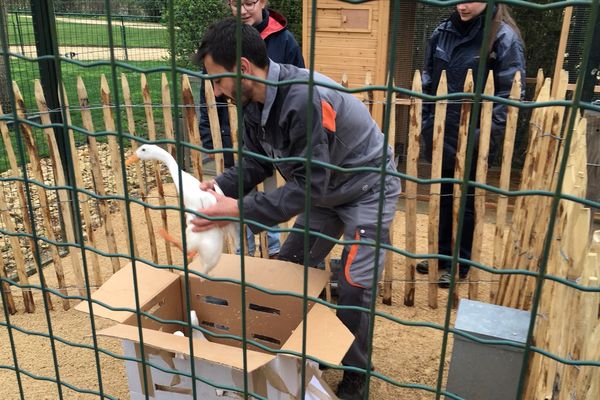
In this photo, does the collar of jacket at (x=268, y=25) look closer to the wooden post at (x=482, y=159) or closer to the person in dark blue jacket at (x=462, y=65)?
the person in dark blue jacket at (x=462, y=65)

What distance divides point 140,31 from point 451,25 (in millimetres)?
5855

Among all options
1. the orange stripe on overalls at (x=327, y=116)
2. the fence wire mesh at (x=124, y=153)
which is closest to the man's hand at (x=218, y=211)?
the fence wire mesh at (x=124, y=153)

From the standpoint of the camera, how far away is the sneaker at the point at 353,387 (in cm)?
269

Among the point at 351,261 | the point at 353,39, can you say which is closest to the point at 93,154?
the point at 351,261

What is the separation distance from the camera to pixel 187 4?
24.6 ft

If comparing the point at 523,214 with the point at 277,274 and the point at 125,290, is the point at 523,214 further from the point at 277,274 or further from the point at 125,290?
the point at 125,290

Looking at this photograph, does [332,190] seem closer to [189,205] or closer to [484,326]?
[189,205]

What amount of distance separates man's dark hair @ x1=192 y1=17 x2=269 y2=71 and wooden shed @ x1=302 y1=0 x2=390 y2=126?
338cm

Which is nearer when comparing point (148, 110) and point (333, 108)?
point (333, 108)

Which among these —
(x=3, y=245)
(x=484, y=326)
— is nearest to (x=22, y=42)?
(x=3, y=245)

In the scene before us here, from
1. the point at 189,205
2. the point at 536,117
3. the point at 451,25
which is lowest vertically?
the point at 189,205

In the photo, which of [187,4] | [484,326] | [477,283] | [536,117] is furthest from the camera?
[187,4]

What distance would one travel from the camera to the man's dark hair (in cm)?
197

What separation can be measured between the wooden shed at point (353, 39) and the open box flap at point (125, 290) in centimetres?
319
